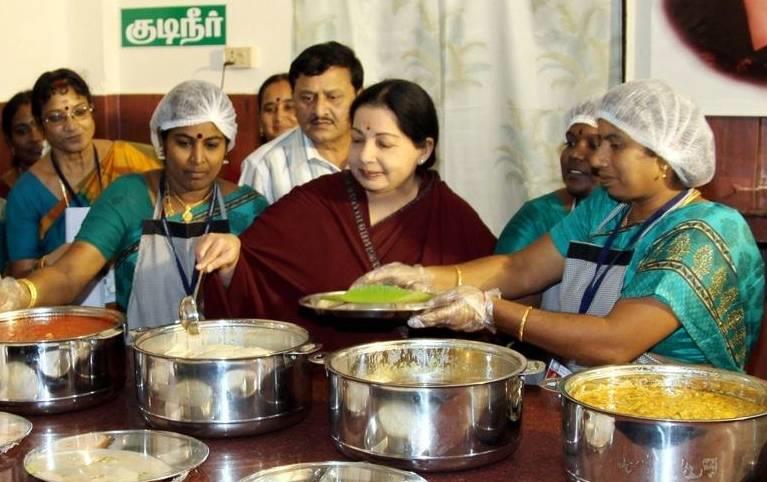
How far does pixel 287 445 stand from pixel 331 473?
0.89ft

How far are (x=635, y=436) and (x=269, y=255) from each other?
160 cm

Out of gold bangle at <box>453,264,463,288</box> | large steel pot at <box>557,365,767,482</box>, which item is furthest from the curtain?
large steel pot at <box>557,365,767,482</box>

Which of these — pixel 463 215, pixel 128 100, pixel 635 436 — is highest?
pixel 128 100

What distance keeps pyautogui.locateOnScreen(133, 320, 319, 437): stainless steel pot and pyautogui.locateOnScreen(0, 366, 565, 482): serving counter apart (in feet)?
0.10

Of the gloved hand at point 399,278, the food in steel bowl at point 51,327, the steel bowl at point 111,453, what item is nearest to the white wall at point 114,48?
the gloved hand at point 399,278

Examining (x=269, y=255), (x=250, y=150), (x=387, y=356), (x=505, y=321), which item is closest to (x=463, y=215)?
(x=269, y=255)

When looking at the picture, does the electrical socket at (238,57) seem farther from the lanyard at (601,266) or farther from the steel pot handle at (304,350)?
the steel pot handle at (304,350)

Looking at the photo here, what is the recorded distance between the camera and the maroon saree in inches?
109

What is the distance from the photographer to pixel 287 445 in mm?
1658

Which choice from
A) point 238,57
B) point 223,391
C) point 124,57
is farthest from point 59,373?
point 124,57

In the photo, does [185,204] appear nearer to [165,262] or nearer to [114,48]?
[165,262]

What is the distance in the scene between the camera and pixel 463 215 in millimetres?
2879

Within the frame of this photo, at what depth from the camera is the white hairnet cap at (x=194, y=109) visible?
290cm

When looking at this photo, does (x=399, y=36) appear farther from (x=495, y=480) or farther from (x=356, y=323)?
(x=495, y=480)
